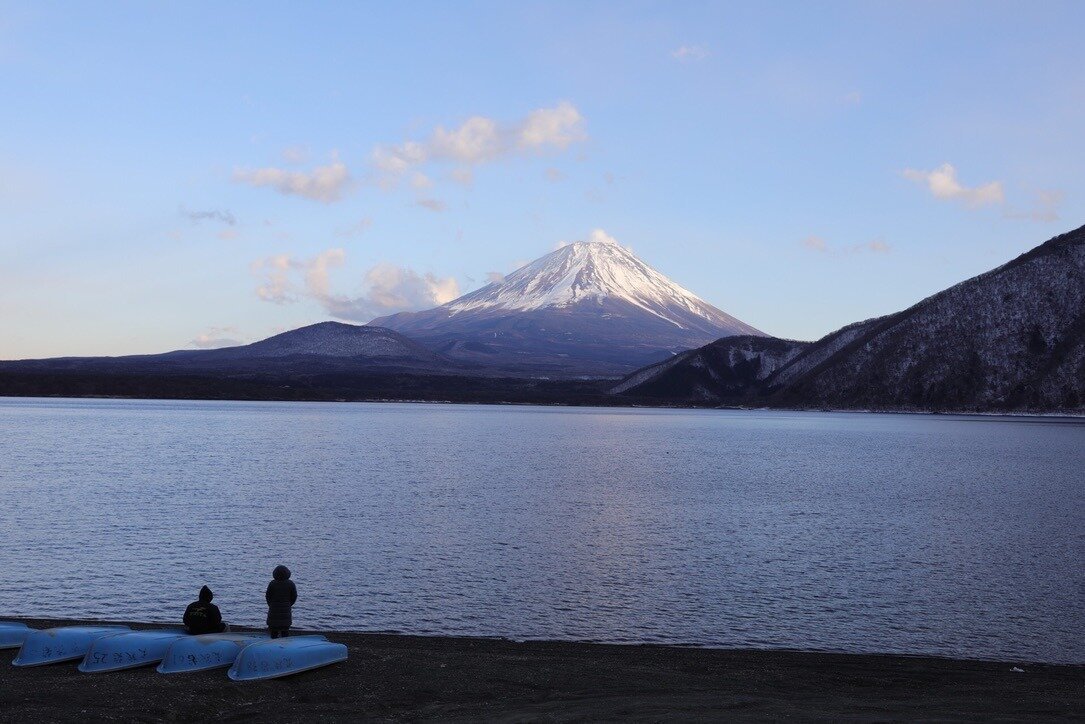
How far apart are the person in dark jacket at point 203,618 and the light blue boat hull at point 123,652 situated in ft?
3.08

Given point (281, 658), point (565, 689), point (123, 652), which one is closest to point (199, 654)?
point (123, 652)

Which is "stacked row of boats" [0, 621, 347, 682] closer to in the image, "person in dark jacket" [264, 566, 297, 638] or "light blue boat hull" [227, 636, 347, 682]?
"light blue boat hull" [227, 636, 347, 682]

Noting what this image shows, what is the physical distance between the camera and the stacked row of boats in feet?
60.4

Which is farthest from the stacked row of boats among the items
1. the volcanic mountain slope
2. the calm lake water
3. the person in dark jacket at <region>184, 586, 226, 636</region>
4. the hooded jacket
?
the volcanic mountain slope

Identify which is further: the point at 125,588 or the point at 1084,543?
the point at 1084,543

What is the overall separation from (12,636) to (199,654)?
439 centimetres

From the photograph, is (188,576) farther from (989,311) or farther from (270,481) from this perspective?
(989,311)

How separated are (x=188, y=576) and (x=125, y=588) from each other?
231cm

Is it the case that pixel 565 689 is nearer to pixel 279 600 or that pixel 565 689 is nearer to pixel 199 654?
pixel 279 600

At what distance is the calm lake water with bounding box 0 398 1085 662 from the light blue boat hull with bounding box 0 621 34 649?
560cm

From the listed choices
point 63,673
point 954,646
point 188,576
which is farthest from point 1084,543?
point 63,673

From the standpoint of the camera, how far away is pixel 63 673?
59.9ft

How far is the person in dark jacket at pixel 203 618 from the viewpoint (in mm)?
19984

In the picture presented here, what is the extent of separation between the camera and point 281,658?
18516mm
